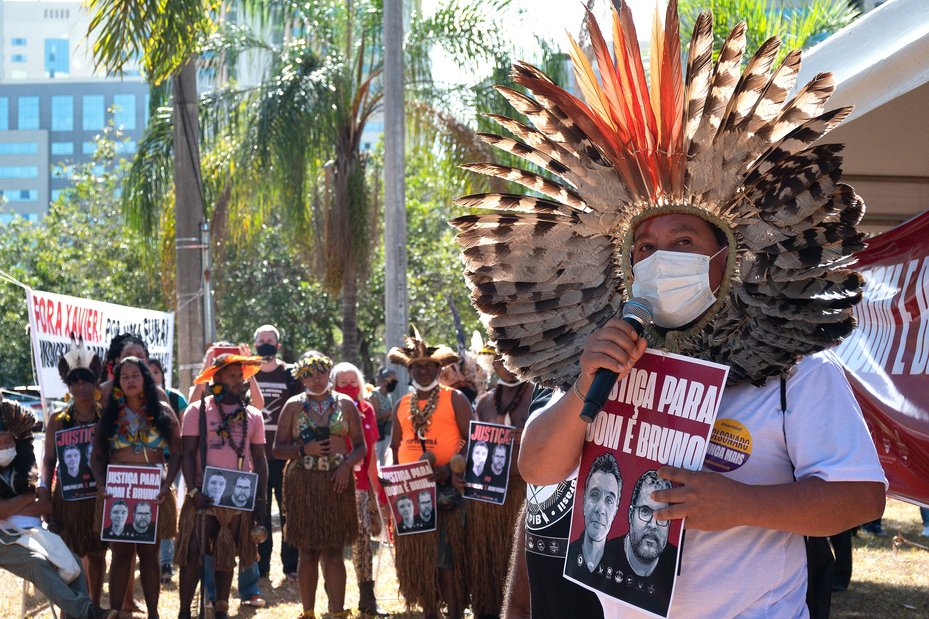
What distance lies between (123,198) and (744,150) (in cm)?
1388

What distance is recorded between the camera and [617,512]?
92.6 inches

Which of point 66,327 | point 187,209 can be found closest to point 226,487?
point 66,327

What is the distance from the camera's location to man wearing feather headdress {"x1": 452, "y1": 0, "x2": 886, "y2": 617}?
2252 millimetres

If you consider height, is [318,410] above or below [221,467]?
above

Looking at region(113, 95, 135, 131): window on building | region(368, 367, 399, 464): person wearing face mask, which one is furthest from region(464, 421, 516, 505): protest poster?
region(113, 95, 135, 131): window on building

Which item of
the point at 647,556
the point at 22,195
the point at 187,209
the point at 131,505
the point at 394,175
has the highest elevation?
the point at 22,195

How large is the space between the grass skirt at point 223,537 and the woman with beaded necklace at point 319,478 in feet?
1.00

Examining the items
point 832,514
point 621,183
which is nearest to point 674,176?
point 621,183

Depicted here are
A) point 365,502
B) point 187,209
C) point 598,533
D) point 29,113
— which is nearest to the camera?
point 598,533

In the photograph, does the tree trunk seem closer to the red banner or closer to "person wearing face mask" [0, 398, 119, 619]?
"person wearing face mask" [0, 398, 119, 619]

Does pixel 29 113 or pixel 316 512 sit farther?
pixel 29 113

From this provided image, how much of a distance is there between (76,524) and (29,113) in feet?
383

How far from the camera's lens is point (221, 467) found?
7.77 m

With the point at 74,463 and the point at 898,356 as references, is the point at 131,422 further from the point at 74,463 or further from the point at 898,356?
the point at 898,356
